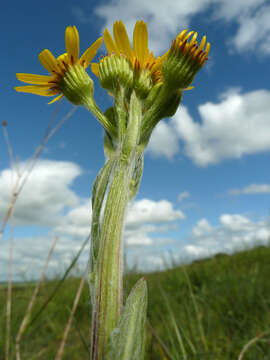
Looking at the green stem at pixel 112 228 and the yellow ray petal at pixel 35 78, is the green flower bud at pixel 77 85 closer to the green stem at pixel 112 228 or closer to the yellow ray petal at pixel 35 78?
the yellow ray petal at pixel 35 78

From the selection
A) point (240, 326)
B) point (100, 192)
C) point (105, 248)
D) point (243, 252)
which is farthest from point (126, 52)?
point (243, 252)

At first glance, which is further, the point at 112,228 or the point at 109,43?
the point at 109,43

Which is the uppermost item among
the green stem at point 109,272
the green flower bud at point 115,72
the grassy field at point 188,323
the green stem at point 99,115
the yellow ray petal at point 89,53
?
the yellow ray petal at point 89,53

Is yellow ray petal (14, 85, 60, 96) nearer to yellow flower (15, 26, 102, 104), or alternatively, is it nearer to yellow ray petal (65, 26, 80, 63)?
yellow flower (15, 26, 102, 104)

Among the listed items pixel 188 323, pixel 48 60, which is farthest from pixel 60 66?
pixel 188 323

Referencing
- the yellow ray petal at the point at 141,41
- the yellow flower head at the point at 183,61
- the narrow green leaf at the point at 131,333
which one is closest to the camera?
the narrow green leaf at the point at 131,333

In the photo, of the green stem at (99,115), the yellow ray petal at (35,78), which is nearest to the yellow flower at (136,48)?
the green stem at (99,115)

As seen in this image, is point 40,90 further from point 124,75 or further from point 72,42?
point 124,75

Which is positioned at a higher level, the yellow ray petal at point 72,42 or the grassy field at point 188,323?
the yellow ray petal at point 72,42
